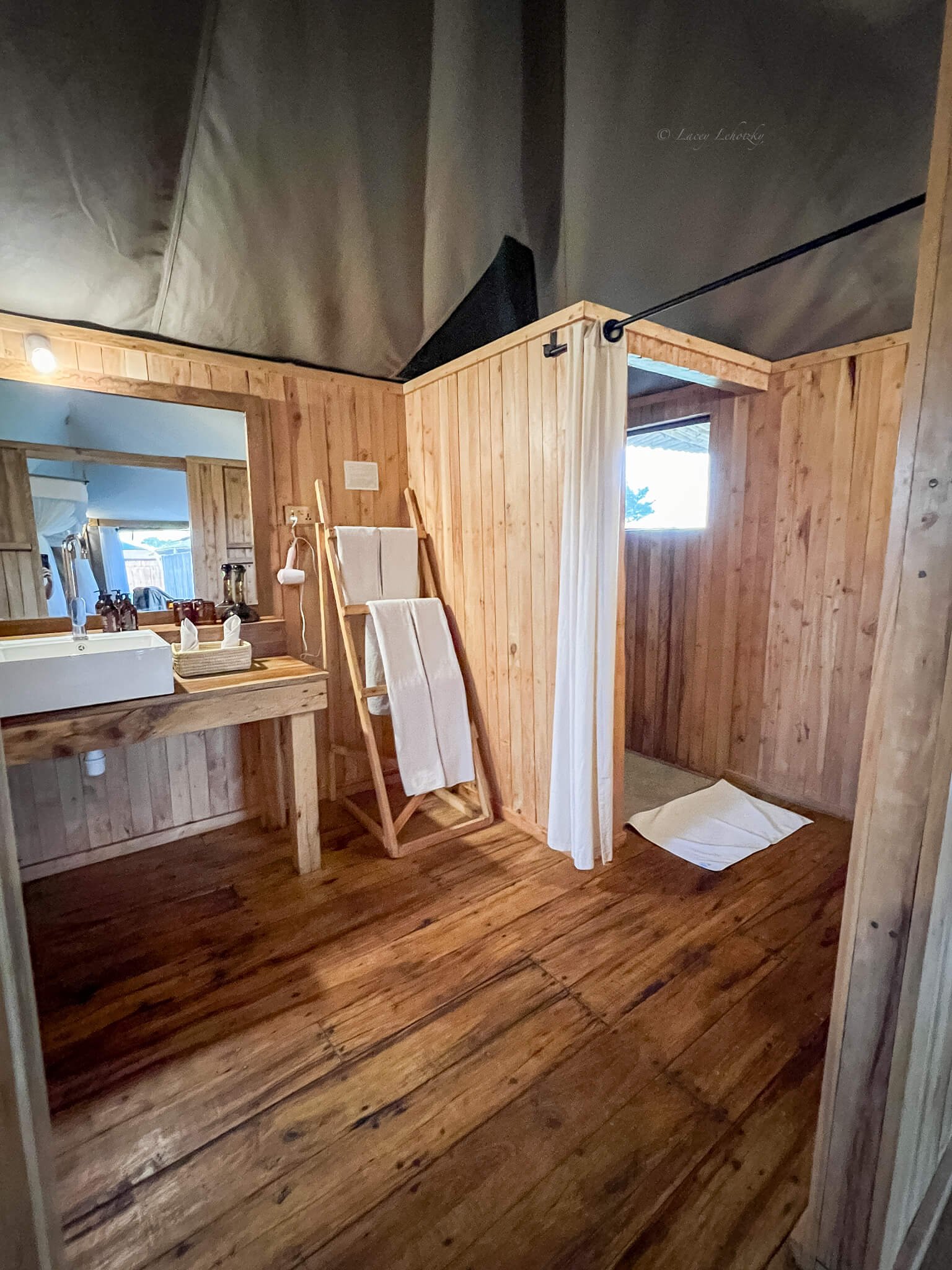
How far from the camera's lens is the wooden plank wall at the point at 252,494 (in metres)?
2.20

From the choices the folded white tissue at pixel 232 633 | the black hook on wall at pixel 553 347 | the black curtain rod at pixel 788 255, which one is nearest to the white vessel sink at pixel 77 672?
the folded white tissue at pixel 232 633

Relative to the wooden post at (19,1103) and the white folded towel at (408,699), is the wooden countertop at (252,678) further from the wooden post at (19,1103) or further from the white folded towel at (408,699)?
the wooden post at (19,1103)

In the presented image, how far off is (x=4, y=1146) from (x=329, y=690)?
95.6 inches

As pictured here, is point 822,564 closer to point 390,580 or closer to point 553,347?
point 553,347

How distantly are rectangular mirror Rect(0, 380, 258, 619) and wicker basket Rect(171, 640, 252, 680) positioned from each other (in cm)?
33

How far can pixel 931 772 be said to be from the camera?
0.82m

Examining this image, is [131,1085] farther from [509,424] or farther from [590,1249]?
[509,424]

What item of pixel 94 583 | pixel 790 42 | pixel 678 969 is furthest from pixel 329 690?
pixel 790 42

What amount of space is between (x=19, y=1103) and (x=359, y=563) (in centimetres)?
221

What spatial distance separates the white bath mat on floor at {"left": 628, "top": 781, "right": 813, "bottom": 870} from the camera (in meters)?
2.37

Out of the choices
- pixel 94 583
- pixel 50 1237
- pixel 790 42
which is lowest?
pixel 50 1237

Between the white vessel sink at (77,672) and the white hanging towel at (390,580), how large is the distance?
31.6 inches

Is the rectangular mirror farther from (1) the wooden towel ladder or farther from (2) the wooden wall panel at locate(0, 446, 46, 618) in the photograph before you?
(1) the wooden towel ladder

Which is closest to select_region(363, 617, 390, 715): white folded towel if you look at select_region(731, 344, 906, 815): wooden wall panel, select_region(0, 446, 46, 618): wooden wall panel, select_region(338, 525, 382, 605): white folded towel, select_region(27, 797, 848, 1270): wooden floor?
select_region(338, 525, 382, 605): white folded towel
